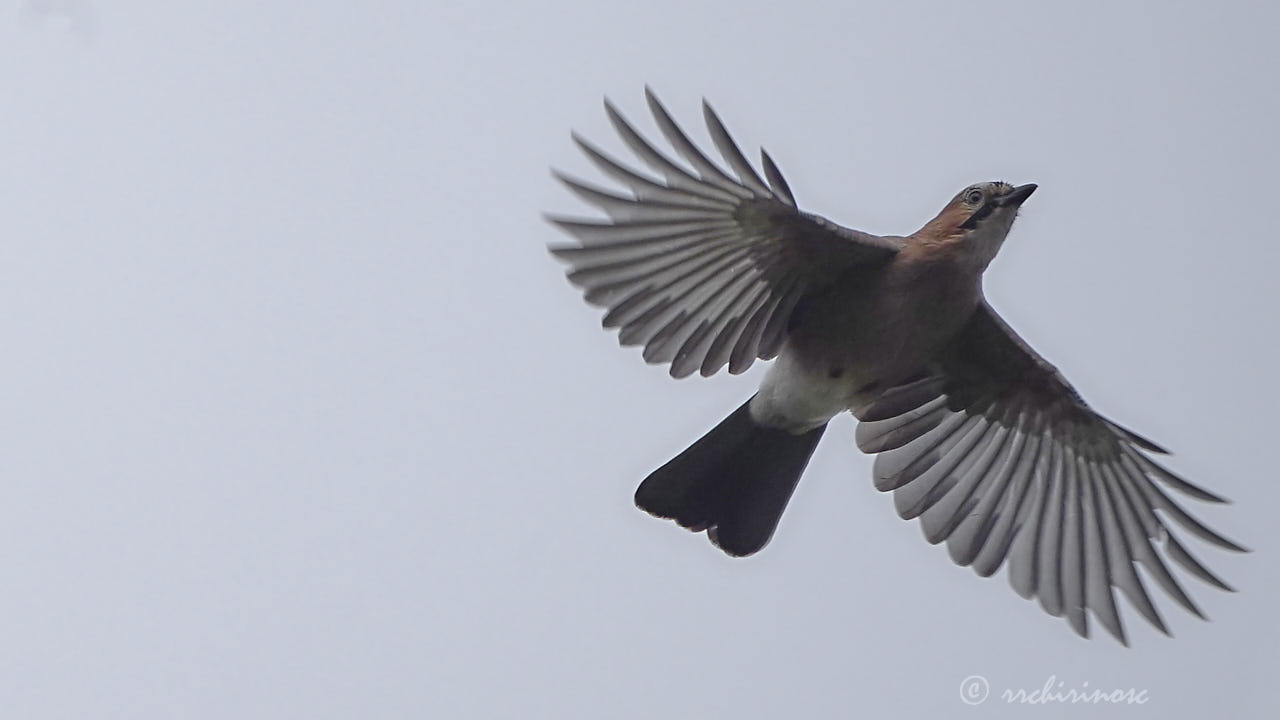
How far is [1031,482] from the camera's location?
8734mm

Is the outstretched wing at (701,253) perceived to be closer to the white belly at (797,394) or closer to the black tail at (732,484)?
the white belly at (797,394)

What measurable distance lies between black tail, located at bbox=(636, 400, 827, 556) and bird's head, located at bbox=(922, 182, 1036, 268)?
122 centimetres

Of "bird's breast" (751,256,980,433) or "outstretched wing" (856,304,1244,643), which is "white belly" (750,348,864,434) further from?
"outstretched wing" (856,304,1244,643)

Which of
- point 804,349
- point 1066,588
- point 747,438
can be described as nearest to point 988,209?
point 804,349

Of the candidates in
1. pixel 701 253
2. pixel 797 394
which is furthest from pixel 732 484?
pixel 701 253

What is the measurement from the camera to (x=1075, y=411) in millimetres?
8477

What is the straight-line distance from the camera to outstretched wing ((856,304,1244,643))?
8.41 m

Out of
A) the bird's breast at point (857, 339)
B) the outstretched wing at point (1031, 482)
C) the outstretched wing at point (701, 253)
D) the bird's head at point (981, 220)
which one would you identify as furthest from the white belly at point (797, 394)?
the bird's head at point (981, 220)

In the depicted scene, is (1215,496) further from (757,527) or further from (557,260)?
(557,260)

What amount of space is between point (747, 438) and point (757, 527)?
0.43 metres

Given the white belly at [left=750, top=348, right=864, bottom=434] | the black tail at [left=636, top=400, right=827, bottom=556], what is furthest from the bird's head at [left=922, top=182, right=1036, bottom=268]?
the black tail at [left=636, top=400, right=827, bottom=556]

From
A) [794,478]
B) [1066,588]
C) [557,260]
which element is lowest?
[1066,588]

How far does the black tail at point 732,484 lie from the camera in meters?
7.97

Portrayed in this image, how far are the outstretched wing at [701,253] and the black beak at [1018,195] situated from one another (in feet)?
1.77
